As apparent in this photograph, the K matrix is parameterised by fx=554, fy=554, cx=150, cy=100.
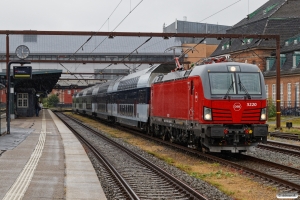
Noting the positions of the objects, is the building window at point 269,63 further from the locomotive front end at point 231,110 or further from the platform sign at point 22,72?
the locomotive front end at point 231,110

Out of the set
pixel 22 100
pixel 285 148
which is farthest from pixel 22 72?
pixel 22 100

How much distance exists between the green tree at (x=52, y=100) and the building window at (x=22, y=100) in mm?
69760

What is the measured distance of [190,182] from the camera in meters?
12.9

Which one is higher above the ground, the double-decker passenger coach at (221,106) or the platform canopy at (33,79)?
the platform canopy at (33,79)

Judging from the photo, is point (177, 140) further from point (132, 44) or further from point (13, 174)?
point (132, 44)

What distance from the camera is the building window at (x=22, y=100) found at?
174 feet

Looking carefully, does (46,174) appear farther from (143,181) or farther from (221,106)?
(221,106)

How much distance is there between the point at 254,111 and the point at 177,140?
5.11 metres

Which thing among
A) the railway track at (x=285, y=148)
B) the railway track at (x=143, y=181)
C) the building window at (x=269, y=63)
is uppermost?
the building window at (x=269, y=63)

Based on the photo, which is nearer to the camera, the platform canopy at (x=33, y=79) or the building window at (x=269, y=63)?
the platform canopy at (x=33, y=79)

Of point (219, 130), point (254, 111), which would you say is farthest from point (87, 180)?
point (254, 111)

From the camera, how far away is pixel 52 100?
406 ft

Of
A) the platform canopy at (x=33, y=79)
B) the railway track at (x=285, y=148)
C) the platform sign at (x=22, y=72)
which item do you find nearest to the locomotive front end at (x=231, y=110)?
the railway track at (x=285, y=148)

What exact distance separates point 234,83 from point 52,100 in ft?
358
